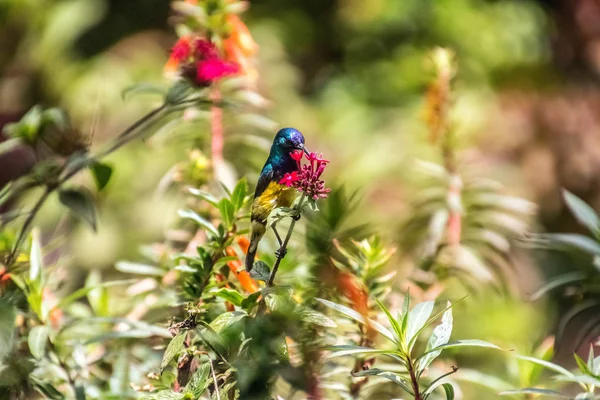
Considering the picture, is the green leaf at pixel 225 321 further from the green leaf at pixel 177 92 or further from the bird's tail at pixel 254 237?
the green leaf at pixel 177 92

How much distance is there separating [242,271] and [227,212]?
6 cm

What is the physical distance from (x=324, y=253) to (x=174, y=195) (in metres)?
0.42

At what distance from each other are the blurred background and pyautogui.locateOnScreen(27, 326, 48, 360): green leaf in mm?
1361

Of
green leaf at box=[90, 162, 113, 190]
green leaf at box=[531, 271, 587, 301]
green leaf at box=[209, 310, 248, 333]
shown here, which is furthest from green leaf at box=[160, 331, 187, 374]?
green leaf at box=[531, 271, 587, 301]

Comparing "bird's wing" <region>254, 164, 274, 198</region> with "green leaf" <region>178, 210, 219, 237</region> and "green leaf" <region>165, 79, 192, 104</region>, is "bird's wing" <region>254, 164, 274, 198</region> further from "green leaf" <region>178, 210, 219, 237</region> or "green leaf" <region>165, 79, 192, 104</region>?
"green leaf" <region>165, 79, 192, 104</region>

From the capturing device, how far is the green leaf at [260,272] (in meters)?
0.48

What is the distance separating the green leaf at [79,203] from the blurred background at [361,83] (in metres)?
1.32

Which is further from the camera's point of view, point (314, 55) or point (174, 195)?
point (314, 55)

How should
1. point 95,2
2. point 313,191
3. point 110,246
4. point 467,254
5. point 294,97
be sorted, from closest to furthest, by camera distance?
point 313,191
point 467,254
point 110,246
point 294,97
point 95,2

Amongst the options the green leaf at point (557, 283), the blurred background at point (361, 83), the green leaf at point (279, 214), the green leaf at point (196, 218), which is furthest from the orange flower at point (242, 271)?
the blurred background at point (361, 83)

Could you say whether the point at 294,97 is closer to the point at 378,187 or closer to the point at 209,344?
the point at 378,187

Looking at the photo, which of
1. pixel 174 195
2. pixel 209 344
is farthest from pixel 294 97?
pixel 209 344

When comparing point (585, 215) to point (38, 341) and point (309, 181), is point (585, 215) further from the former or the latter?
point (38, 341)

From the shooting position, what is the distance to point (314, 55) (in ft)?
9.12
